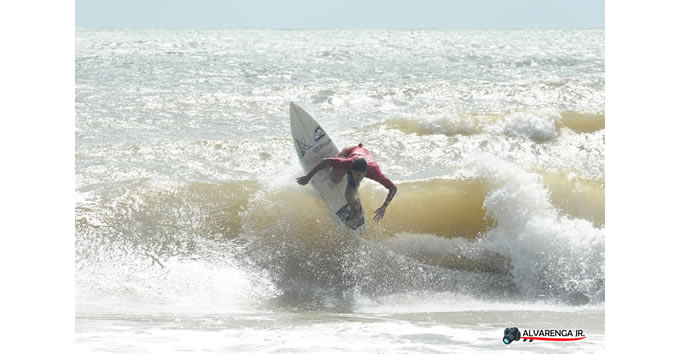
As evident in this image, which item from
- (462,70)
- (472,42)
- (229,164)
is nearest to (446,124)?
(229,164)

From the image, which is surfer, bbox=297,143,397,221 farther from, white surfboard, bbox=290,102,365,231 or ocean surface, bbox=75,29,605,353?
ocean surface, bbox=75,29,605,353

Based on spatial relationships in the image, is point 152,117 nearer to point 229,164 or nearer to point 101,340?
point 229,164

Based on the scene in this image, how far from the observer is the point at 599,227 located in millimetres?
8195

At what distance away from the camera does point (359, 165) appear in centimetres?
768

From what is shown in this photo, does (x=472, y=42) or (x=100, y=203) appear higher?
(x=472, y=42)

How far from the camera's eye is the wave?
42.9 feet

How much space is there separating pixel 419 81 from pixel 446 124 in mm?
5621

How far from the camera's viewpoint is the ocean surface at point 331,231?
240 inches

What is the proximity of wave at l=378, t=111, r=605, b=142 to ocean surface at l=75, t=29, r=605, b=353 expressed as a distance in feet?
0.15

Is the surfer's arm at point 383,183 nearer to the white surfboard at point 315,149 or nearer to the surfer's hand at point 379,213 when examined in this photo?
the surfer's hand at point 379,213

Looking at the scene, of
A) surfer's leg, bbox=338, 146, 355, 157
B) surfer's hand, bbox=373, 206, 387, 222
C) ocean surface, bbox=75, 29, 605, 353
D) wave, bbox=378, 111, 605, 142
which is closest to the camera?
ocean surface, bbox=75, 29, 605, 353

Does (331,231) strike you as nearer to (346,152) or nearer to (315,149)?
(346,152)

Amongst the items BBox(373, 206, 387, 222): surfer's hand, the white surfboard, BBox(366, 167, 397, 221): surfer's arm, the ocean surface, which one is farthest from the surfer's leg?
BBox(373, 206, 387, 222): surfer's hand

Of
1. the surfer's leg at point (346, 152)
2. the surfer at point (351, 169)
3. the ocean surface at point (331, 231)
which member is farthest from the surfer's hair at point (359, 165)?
the ocean surface at point (331, 231)
